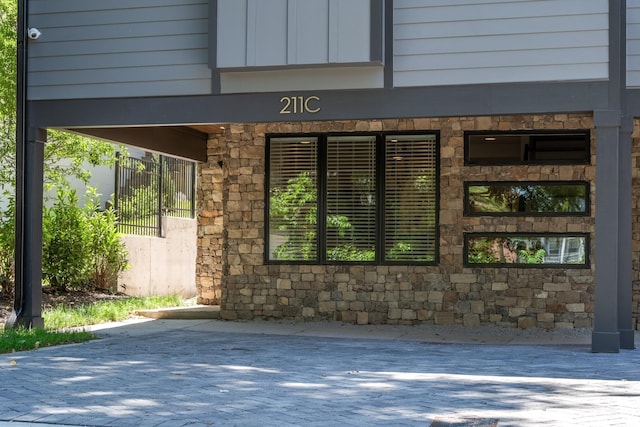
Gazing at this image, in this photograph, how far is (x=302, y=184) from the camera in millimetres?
13711

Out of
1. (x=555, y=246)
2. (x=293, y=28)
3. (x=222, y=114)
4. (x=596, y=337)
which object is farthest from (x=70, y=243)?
(x=596, y=337)

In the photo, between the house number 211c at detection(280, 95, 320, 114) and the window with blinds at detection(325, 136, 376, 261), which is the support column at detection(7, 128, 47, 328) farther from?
the window with blinds at detection(325, 136, 376, 261)

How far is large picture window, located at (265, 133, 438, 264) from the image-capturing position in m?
13.3

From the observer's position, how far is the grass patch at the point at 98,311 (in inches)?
504

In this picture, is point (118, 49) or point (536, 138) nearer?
point (118, 49)

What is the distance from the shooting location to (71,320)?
12969 mm

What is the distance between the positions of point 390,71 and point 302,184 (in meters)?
3.50

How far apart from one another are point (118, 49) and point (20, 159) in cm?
197

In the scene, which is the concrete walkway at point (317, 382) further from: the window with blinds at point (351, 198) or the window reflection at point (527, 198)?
the window reflection at point (527, 198)

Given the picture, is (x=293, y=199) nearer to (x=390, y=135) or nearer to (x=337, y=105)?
(x=390, y=135)

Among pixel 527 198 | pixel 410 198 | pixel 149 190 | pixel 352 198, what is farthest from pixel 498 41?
pixel 149 190

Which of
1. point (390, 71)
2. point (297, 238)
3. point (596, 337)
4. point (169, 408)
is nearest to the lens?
point (169, 408)

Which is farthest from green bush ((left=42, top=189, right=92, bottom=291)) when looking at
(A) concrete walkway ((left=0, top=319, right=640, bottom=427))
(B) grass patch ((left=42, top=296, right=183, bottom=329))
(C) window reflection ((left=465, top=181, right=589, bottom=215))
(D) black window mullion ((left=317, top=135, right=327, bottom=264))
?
(C) window reflection ((left=465, top=181, right=589, bottom=215))

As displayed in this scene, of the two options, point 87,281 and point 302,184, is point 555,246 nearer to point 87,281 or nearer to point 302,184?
point 302,184
